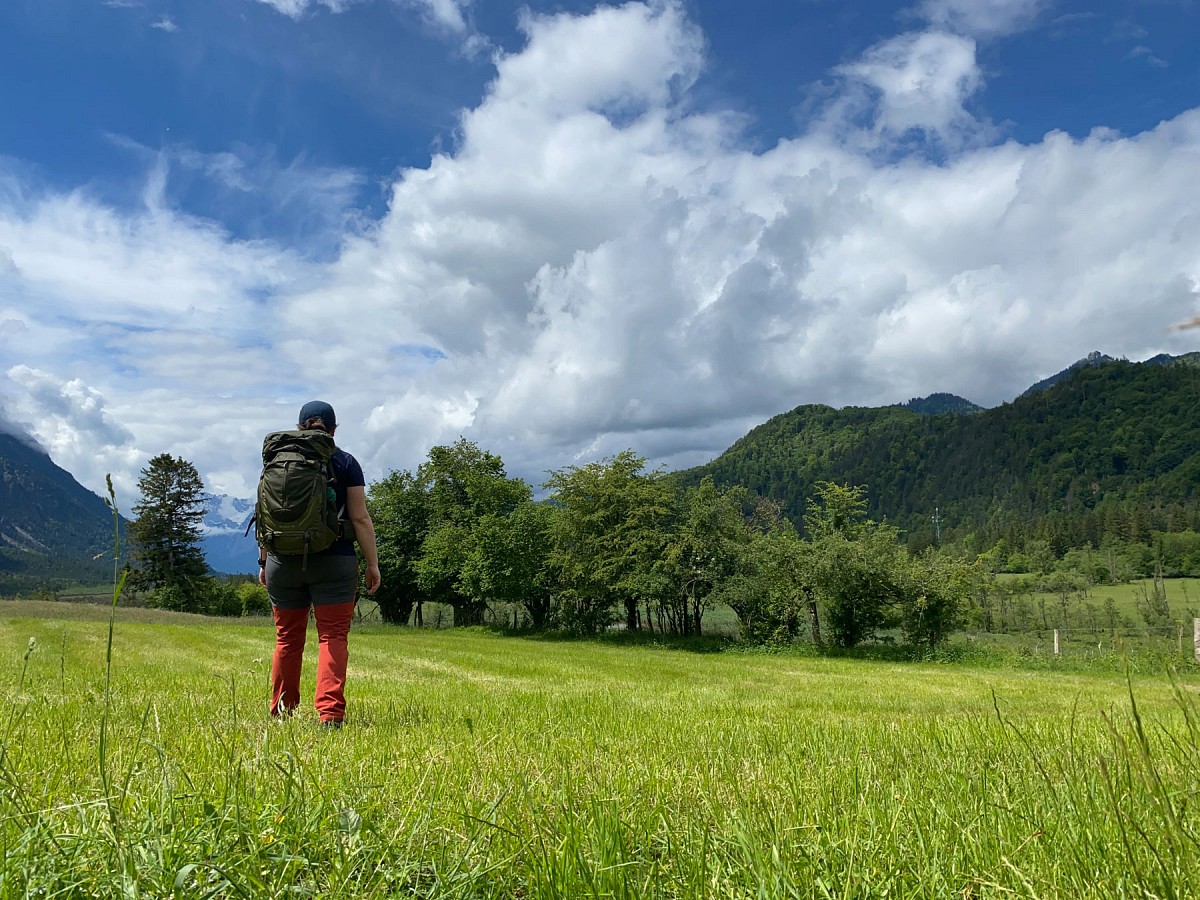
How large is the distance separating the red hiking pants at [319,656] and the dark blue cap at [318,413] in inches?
56.8

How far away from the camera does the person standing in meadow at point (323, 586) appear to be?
520 centimetres

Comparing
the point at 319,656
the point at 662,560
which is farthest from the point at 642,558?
the point at 319,656

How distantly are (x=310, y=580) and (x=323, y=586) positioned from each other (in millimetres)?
109

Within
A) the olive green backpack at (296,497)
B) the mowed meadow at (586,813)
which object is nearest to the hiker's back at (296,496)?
the olive green backpack at (296,497)

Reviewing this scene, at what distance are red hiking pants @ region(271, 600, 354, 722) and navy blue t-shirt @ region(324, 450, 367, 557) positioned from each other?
0.43 m

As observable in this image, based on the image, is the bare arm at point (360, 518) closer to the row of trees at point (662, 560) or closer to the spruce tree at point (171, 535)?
the row of trees at point (662, 560)

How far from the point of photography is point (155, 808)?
2.12 m

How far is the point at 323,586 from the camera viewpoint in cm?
539

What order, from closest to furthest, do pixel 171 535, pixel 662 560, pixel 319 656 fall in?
pixel 319 656
pixel 662 560
pixel 171 535

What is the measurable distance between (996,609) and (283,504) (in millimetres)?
74647

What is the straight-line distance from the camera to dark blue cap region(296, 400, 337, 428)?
552 cm

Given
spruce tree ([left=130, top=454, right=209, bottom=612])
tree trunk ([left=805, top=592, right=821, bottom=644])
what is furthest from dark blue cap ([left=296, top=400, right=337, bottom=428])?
spruce tree ([left=130, top=454, right=209, bottom=612])

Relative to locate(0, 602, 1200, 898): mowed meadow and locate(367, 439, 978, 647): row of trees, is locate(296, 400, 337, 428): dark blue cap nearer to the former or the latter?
locate(0, 602, 1200, 898): mowed meadow

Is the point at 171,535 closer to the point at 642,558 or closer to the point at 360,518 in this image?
the point at 642,558
